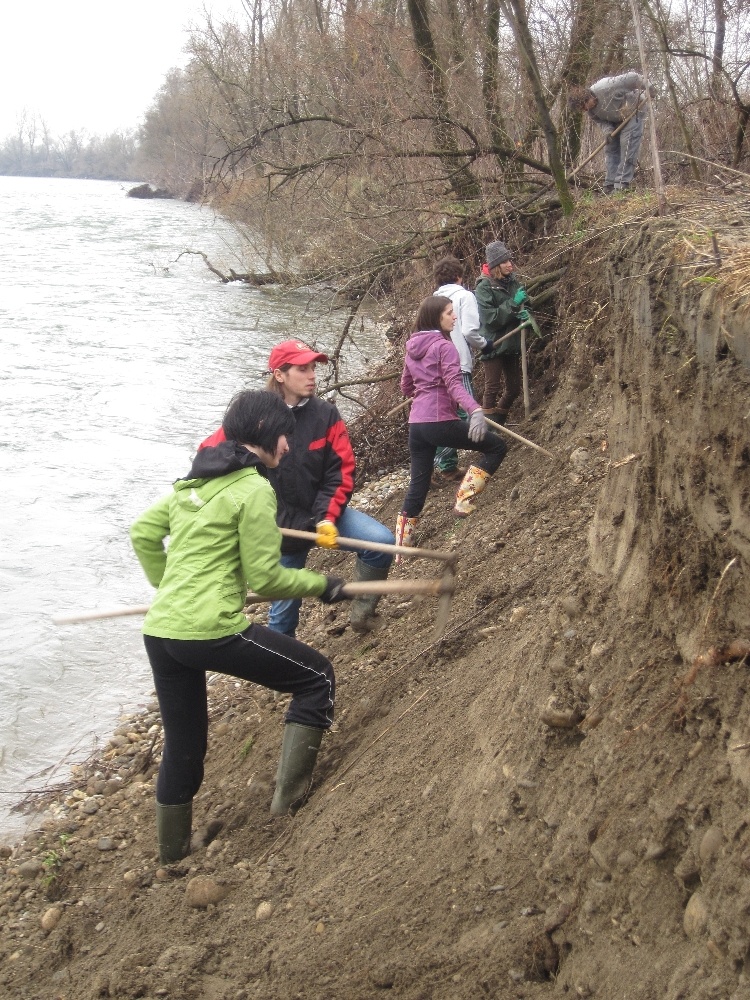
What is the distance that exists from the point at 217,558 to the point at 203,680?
56cm

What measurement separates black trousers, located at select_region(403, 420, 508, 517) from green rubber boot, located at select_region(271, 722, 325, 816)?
2898 mm

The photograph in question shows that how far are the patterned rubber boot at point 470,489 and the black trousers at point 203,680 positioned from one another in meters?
3.47

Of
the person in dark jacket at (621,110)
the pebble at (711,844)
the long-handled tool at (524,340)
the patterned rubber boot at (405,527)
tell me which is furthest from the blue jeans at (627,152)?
the pebble at (711,844)

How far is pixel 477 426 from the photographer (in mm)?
6844

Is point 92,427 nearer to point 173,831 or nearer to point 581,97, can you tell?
point 581,97

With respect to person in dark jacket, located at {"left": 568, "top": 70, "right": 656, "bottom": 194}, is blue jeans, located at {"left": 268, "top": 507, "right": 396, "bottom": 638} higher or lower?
lower

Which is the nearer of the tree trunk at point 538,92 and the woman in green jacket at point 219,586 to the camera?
the woman in green jacket at point 219,586

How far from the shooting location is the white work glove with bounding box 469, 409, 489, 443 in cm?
682

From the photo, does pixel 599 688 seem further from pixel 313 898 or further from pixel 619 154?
pixel 619 154

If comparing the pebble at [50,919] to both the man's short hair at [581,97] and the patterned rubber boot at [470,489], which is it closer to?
the patterned rubber boot at [470,489]

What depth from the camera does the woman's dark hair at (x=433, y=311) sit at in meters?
6.79

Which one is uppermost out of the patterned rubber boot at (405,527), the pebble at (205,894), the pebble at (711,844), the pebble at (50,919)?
the pebble at (711,844)

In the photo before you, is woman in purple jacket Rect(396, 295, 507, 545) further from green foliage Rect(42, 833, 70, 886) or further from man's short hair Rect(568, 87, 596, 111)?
man's short hair Rect(568, 87, 596, 111)

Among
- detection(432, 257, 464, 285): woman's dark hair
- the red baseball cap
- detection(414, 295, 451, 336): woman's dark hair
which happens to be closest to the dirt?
the red baseball cap
